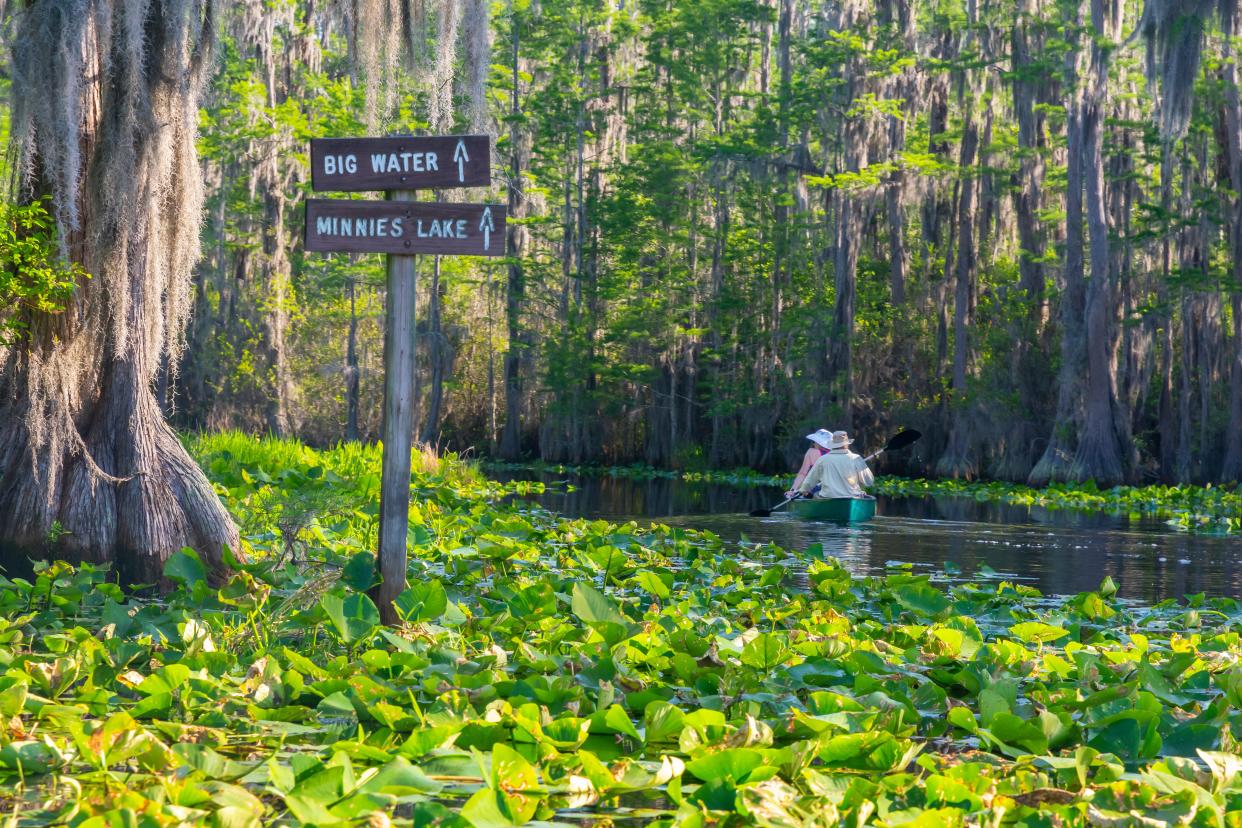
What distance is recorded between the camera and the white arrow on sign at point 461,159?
562 cm

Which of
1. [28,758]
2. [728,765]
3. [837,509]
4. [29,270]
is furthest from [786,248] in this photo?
[28,758]

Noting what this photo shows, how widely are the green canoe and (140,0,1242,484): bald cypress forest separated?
10.1m

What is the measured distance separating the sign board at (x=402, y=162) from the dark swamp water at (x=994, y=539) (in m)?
4.24

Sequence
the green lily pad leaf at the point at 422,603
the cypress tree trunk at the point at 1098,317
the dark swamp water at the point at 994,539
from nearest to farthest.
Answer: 1. the green lily pad leaf at the point at 422,603
2. the dark swamp water at the point at 994,539
3. the cypress tree trunk at the point at 1098,317

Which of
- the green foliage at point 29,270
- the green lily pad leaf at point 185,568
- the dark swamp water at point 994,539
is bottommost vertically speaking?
the dark swamp water at point 994,539

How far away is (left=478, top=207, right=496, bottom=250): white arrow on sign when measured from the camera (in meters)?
5.64

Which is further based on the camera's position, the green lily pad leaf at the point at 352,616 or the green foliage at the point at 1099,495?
the green foliage at the point at 1099,495

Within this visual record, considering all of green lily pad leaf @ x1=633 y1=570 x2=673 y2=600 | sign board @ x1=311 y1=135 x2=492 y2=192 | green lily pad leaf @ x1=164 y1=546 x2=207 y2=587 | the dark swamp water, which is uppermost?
sign board @ x1=311 y1=135 x2=492 y2=192

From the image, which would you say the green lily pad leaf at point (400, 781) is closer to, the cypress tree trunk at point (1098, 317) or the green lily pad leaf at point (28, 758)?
the green lily pad leaf at point (28, 758)

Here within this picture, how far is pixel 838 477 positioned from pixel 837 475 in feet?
0.08

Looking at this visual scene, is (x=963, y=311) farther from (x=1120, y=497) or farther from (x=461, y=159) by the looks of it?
(x=461, y=159)

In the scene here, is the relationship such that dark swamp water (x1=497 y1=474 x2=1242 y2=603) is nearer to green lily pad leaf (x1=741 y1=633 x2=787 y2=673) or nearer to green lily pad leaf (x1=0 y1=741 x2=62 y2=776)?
green lily pad leaf (x1=741 y1=633 x2=787 y2=673)

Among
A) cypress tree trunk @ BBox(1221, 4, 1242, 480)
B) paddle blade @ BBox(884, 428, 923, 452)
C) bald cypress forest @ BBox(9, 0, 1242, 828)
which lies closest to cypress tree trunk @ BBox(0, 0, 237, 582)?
bald cypress forest @ BBox(9, 0, 1242, 828)

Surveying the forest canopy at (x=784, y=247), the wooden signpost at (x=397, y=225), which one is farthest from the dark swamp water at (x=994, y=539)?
the forest canopy at (x=784, y=247)
